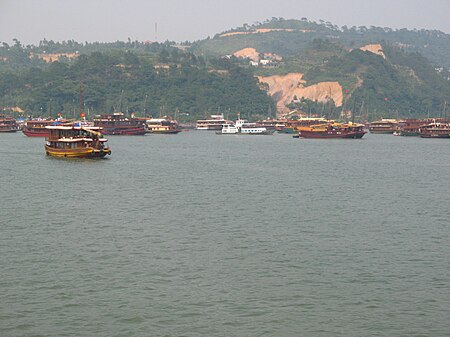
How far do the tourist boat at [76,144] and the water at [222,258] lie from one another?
970 inches

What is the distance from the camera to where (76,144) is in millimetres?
108688

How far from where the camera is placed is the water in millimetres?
33312

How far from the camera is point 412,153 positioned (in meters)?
143

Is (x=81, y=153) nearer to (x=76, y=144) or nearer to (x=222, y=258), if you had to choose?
(x=76, y=144)

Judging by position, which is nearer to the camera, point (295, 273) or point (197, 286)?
point (197, 286)

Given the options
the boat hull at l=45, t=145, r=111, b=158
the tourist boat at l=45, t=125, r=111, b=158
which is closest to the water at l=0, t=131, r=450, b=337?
the boat hull at l=45, t=145, r=111, b=158

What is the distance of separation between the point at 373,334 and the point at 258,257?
1285cm


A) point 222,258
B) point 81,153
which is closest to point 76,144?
point 81,153

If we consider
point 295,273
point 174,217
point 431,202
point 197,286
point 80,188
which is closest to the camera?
point 197,286

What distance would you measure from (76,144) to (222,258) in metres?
69.4

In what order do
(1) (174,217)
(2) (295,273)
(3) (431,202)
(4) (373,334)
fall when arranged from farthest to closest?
(3) (431,202) < (1) (174,217) < (2) (295,273) < (4) (373,334)


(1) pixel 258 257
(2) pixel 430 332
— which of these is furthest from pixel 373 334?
(1) pixel 258 257

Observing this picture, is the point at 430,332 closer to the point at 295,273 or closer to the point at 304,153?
the point at 295,273

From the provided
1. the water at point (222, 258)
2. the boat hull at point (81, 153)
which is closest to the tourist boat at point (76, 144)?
the boat hull at point (81, 153)
